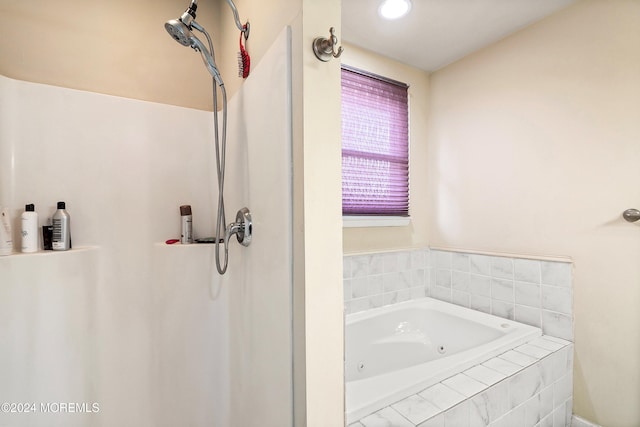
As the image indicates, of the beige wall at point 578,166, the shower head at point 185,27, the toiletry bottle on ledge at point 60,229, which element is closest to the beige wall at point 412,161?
the beige wall at point 578,166

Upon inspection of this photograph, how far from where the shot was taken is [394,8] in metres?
1.64

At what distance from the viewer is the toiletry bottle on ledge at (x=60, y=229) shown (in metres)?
1.16

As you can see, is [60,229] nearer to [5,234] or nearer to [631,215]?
[5,234]

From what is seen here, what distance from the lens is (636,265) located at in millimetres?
1388

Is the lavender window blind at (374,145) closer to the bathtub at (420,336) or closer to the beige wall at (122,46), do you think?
the bathtub at (420,336)

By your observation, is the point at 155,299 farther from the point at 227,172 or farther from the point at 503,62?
the point at 503,62

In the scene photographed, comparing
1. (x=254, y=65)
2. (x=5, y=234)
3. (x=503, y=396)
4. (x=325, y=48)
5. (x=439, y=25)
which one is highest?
(x=439, y=25)

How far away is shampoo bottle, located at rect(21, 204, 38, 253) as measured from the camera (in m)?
1.10

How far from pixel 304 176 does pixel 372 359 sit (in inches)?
61.5

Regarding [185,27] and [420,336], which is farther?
[420,336]

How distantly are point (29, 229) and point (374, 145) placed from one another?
6.45 ft

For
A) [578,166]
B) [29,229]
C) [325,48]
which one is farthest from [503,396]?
[29,229]

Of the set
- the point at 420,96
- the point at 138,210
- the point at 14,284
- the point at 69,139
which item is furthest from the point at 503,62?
the point at 14,284

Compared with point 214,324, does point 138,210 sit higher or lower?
higher
